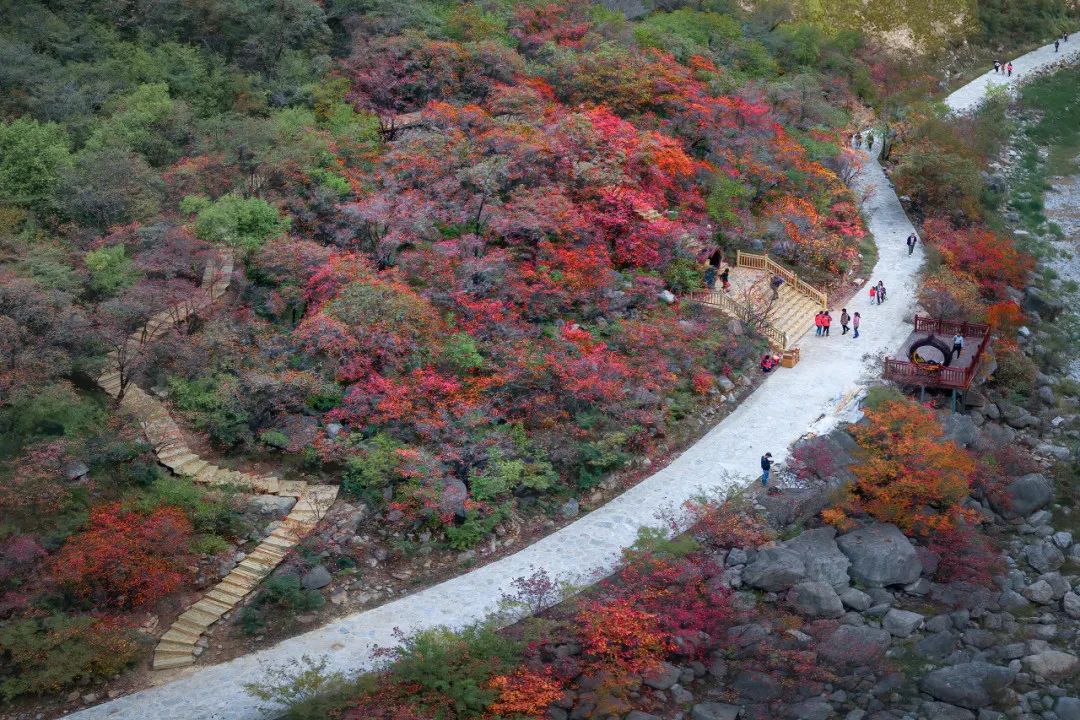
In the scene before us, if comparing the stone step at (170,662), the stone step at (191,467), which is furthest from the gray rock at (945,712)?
the stone step at (191,467)

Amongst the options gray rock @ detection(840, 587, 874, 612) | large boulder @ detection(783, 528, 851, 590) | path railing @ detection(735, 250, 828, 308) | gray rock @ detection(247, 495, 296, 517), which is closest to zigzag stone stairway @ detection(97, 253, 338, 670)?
gray rock @ detection(247, 495, 296, 517)

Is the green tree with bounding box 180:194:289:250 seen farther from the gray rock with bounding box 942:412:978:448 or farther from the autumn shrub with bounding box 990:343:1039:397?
the autumn shrub with bounding box 990:343:1039:397

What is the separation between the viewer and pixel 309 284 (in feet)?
97.5

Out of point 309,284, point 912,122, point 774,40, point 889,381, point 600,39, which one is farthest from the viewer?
point 774,40

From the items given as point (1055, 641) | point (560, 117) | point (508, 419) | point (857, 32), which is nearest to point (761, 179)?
point (560, 117)

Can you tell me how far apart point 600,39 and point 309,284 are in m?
22.5

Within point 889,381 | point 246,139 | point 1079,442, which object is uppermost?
point 246,139

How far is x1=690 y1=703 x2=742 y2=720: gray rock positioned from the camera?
72.9ft

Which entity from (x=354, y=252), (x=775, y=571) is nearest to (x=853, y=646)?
(x=775, y=571)

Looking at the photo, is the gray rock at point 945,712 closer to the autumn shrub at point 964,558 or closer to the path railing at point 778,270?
the autumn shrub at point 964,558

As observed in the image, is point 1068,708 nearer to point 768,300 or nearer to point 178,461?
point 768,300

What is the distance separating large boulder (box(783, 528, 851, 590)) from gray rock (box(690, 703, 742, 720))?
444cm

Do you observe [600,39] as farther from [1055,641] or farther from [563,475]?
[1055,641]

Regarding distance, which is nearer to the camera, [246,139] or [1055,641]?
[1055,641]
